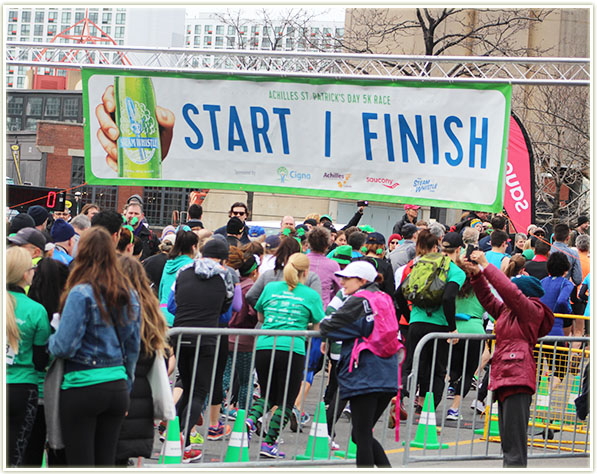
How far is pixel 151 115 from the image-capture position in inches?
376

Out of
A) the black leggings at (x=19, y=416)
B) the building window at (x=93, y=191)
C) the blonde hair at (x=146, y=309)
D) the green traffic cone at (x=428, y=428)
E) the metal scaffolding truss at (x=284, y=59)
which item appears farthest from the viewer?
→ the building window at (x=93, y=191)

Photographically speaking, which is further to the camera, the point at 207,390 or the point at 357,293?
the point at 207,390

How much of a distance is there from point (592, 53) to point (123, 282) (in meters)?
4.65

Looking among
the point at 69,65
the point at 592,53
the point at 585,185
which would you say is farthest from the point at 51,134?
the point at 592,53

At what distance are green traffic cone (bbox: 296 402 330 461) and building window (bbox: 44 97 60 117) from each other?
203ft

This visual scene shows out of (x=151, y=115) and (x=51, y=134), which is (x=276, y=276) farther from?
(x=51, y=134)

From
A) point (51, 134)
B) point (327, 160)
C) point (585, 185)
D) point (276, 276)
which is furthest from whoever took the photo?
point (51, 134)

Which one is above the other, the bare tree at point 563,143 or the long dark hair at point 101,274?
the bare tree at point 563,143

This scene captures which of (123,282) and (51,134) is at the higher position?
(51,134)

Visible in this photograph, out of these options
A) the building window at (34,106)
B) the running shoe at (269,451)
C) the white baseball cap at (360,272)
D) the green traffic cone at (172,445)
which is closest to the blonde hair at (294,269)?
the white baseball cap at (360,272)

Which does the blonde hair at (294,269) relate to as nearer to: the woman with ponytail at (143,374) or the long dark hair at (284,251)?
the long dark hair at (284,251)

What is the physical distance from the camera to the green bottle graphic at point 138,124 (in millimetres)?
9578

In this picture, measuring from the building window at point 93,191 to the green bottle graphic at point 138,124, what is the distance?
44188mm

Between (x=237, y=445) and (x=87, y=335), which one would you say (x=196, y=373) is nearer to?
(x=237, y=445)
